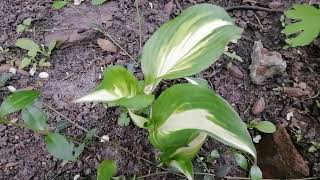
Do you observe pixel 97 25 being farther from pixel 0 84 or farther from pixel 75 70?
pixel 0 84

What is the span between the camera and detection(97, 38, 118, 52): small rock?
1530 millimetres

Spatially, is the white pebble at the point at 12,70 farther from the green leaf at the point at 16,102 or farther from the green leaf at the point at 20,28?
the green leaf at the point at 16,102

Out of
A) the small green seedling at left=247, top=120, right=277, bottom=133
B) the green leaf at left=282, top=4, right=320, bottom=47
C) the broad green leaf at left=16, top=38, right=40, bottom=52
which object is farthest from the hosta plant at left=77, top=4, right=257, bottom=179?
the broad green leaf at left=16, top=38, right=40, bottom=52

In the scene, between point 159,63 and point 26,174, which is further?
point 26,174

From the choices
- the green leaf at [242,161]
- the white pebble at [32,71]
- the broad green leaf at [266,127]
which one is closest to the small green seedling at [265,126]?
the broad green leaf at [266,127]

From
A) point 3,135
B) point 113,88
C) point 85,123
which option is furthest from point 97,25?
point 113,88

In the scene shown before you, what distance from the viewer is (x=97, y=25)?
5.11 feet

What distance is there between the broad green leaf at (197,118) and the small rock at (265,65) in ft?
1.77

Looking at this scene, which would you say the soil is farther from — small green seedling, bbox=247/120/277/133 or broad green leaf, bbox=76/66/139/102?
broad green leaf, bbox=76/66/139/102

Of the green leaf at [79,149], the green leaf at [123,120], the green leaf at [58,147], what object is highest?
the green leaf at [58,147]

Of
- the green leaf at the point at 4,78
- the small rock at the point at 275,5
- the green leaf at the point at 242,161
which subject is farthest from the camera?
the small rock at the point at 275,5

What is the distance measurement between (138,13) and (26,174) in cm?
67

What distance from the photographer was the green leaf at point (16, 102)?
1.02m

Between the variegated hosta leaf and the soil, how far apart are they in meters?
0.32
